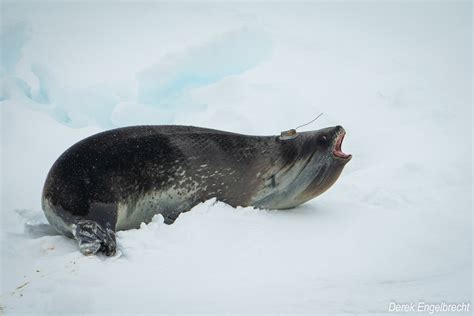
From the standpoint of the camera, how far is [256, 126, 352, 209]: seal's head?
445 centimetres

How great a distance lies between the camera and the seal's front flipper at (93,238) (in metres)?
3.27

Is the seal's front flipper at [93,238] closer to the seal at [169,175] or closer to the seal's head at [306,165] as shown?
the seal at [169,175]

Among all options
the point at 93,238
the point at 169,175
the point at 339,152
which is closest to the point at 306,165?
the point at 339,152

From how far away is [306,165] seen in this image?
4.46m

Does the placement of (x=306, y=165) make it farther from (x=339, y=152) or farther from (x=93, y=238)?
(x=93, y=238)

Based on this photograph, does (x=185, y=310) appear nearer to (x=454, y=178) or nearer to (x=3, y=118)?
(x=454, y=178)

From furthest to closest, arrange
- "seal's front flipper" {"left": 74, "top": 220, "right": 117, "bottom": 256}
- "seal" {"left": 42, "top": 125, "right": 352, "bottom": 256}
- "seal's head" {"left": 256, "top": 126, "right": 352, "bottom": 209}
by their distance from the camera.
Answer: "seal's head" {"left": 256, "top": 126, "right": 352, "bottom": 209} < "seal" {"left": 42, "top": 125, "right": 352, "bottom": 256} < "seal's front flipper" {"left": 74, "top": 220, "right": 117, "bottom": 256}

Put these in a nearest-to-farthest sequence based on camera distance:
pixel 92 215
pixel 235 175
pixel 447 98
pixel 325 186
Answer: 1. pixel 92 215
2. pixel 235 175
3. pixel 325 186
4. pixel 447 98

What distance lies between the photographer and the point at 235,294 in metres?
2.93

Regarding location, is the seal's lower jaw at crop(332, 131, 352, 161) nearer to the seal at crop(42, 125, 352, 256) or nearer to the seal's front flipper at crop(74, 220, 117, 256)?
the seal at crop(42, 125, 352, 256)

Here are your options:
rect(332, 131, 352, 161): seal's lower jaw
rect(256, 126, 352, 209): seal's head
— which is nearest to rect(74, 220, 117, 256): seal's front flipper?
rect(256, 126, 352, 209): seal's head

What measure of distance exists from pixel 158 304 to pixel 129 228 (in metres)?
1.24

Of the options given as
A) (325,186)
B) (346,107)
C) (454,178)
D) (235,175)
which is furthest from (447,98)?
(235,175)

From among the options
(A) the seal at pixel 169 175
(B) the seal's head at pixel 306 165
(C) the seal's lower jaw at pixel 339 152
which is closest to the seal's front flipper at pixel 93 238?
(A) the seal at pixel 169 175
